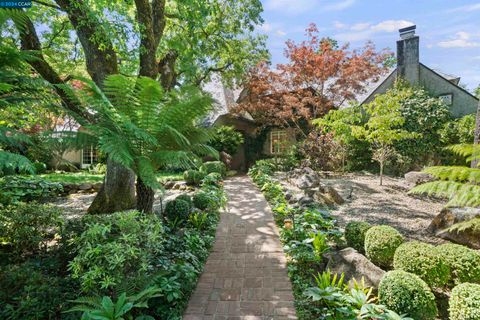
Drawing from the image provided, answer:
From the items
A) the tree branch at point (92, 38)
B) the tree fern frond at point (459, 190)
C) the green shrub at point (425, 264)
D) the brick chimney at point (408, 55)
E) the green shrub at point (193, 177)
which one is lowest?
the green shrub at point (425, 264)

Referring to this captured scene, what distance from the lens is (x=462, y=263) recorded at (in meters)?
2.73

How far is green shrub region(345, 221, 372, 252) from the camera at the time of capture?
3709 mm

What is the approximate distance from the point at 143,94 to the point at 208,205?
3445 mm

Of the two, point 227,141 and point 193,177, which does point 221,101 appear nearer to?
point 227,141

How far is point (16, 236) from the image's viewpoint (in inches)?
131

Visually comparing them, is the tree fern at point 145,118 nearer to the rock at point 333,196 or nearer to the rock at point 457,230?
the rock at point 457,230

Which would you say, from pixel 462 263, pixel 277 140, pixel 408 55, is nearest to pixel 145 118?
pixel 462 263

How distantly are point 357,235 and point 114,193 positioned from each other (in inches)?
191

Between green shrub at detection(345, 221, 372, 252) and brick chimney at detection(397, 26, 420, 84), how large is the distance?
459 inches

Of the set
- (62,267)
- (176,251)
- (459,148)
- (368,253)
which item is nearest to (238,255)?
(176,251)

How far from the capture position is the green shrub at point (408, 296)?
94.0 inches

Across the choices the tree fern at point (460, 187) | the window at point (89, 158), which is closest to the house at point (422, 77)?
the tree fern at point (460, 187)

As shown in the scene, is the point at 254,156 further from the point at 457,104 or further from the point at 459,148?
the point at 459,148

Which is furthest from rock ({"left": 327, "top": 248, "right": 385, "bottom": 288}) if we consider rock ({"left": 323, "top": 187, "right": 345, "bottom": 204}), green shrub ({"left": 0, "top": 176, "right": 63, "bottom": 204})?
green shrub ({"left": 0, "top": 176, "right": 63, "bottom": 204})
